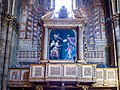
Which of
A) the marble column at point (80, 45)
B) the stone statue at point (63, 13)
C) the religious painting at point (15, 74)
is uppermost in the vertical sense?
the stone statue at point (63, 13)

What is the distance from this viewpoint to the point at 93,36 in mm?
17891

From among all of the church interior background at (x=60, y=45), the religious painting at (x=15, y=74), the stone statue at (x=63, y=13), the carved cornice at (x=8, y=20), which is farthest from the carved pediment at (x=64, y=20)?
the religious painting at (x=15, y=74)

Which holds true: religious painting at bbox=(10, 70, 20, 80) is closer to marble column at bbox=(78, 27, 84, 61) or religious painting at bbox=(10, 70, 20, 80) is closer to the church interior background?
the church interior background

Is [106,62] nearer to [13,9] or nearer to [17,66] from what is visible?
[17,66]

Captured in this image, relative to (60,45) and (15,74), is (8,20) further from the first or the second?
(60,45)

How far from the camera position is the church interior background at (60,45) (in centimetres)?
1537

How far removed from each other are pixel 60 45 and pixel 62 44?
0.15m

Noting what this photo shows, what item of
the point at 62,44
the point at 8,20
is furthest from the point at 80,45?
the point at 8,20

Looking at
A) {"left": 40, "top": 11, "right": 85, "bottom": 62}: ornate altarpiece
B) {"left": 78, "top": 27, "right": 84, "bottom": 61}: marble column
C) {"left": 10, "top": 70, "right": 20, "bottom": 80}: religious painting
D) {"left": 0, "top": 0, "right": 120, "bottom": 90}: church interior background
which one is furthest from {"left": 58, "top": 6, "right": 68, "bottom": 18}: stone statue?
{"left": 10, "top": 70, "right": 20, "bottom": 80}: religious painting

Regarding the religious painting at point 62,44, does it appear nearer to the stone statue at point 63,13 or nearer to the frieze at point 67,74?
the stone statue at point 63,13

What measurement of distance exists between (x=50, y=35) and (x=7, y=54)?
3.09 m

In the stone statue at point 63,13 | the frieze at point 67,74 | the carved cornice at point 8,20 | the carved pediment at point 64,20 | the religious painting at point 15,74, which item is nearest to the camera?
the frieze at point 67,74

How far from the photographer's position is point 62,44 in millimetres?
17266

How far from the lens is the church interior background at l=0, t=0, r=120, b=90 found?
1537 centimetres
